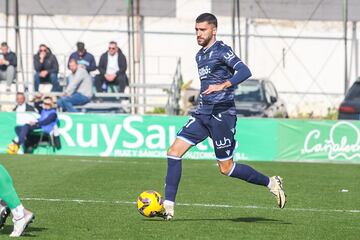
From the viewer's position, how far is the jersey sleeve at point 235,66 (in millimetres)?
9989

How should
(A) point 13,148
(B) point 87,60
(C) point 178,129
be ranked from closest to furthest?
(C) point 178,129, (A) point 13,148, (B) point 87,60

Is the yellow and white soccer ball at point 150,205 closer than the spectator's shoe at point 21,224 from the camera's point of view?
No

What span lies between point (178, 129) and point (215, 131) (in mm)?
11789

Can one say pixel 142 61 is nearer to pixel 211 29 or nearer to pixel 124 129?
pixel 124 129

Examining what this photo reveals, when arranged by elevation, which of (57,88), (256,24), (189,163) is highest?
(256,24)

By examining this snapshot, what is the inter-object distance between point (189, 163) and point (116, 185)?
5.54 m

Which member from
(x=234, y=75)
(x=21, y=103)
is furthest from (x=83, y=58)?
(x=234, y=75)

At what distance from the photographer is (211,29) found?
10219 mm

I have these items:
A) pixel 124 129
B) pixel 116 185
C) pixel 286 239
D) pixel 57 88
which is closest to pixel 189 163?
pixel 124 129

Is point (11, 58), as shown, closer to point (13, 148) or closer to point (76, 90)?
point (76, 90)

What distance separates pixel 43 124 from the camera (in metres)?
22.3

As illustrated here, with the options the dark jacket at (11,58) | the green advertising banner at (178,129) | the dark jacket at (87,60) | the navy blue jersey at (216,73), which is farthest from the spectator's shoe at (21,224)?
the dark jacket at (11,58)

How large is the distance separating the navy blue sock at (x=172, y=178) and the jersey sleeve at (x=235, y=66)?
109 cm

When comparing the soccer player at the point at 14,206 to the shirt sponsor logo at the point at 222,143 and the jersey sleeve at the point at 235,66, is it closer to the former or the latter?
the shirt sponsor logo at the point at 222,143
